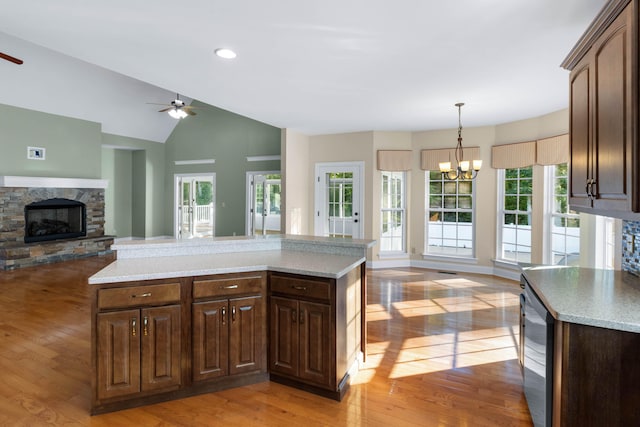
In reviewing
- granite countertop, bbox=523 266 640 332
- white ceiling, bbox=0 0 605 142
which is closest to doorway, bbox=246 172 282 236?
white ceiling, bbox=0 0 605 142

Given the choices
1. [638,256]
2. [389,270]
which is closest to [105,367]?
[638,256]

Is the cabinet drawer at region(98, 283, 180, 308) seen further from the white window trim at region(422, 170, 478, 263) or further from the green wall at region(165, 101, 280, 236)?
the green wall at region(165, 101, 280, 236)

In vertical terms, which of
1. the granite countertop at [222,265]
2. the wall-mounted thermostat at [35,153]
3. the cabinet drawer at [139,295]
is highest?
the wall-mounted thermostat at [35,153]

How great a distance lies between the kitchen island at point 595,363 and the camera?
147cm

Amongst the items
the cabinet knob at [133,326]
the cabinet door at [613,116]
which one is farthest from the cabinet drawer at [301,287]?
the cabinet door at [613,116]

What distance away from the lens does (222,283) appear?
238cm

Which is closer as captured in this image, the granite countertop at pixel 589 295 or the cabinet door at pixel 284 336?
the granite countertop at pixel 589 295

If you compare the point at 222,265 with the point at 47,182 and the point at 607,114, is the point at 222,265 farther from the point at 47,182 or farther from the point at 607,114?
the point at 47,182

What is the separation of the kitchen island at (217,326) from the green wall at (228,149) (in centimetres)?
597

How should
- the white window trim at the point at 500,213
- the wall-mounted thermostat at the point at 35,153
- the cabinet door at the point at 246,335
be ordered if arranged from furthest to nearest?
the wall-mounted thermostat at the point at 35,153
the white window trim at the point at 500,213
the cabinet door at the point at 246,335

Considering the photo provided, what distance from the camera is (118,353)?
7.07 feet

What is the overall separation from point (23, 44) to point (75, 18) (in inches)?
165

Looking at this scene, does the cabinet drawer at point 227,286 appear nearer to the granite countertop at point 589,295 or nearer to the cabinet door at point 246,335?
the cabinet door at point 246,335

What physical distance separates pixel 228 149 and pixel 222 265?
6788 mm
